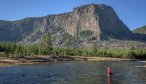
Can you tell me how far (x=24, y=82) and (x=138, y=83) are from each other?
25636 millimetres

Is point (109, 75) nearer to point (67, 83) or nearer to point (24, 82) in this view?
point (67, 83)

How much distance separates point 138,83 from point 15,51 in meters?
143

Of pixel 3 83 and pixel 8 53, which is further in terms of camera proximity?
pixel 8 53

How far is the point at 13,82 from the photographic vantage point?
A: 66.6 metres

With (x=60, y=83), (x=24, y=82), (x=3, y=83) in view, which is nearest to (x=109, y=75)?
(x=60, y=83)

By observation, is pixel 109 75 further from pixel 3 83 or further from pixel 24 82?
pixel 3 83

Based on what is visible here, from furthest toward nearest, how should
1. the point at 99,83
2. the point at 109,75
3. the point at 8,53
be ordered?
the point at 8,53
the point at 109,75
the point at 99,83

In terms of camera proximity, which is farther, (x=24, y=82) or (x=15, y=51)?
(x=15, y=51)

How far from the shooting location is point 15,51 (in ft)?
646

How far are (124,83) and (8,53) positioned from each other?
454ft

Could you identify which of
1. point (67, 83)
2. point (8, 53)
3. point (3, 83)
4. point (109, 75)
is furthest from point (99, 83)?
point (8, 53)

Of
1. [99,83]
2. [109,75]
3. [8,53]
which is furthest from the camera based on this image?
[8,53]

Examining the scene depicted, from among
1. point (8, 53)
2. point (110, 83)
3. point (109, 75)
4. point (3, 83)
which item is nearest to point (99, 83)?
point (110, 83)

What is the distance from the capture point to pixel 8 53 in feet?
629
